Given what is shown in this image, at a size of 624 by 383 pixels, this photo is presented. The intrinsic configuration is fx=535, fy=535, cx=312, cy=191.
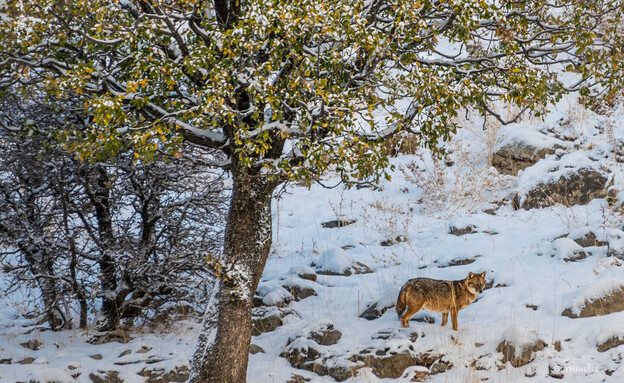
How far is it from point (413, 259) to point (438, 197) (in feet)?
11.4

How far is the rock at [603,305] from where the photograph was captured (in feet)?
22.7

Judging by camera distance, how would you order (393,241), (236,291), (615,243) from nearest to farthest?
(236,291) → (615,243) → (393,241)

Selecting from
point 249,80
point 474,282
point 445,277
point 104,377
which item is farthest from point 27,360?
point 445,277

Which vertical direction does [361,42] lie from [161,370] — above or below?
above

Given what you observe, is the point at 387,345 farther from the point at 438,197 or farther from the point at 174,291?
the point at 438,197

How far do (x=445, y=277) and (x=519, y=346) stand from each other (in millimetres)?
2507

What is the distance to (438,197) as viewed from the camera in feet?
42.6

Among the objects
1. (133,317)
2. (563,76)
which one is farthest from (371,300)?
(563,76)

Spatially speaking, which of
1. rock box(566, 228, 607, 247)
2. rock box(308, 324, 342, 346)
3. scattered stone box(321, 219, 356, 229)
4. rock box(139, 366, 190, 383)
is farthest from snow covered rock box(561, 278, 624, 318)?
scattered stone box(321, 219, 356, 229)

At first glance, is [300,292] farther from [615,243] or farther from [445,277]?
[615,243]

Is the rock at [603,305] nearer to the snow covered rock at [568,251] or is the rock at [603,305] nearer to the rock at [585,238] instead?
the snow covered rock at [568,251]

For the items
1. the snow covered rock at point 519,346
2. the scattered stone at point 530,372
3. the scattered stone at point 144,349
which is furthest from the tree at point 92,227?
the scattered stone at point 530,372

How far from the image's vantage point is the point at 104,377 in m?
6.84

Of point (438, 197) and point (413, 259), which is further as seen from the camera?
point (438, 197)
